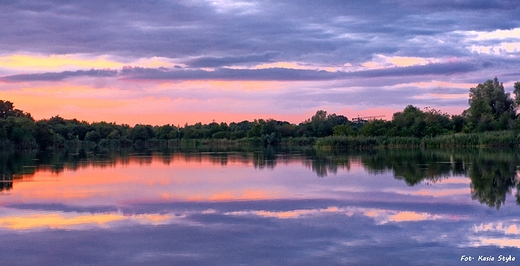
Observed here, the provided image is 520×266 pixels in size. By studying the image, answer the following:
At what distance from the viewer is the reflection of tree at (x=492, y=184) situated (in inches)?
524

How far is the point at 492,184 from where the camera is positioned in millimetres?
16375

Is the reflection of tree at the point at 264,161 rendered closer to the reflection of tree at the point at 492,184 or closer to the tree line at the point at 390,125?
the reflection of tree at the point at 492,184

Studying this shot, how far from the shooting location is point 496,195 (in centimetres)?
1398

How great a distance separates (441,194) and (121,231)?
8101 mm

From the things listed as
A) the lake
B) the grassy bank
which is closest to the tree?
the grassy bank

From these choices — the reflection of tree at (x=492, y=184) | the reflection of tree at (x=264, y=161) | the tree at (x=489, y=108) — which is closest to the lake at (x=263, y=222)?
the reflection of tree at (x=492, y=184)

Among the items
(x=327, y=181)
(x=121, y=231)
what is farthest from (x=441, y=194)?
(x=121, y=231)

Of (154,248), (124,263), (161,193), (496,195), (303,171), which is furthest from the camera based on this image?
(303,171)

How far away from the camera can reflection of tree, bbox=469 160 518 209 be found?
43.7 feet

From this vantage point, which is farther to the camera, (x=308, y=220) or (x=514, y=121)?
(x=514, y=121)

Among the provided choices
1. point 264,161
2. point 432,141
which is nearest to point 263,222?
point 264,161

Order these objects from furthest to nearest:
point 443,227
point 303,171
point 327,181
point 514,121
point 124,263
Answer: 1. point 514,121
2. point 303,171
3. point 327,181
4. point 443,227
5. point 124,263

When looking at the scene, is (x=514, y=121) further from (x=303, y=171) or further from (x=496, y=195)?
(x=496, y=195)

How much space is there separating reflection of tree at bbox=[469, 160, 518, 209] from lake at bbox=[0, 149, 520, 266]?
5 centimetres
